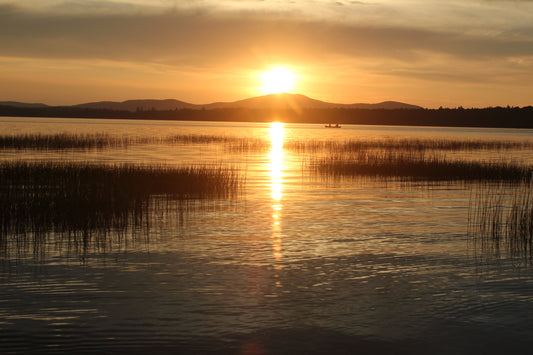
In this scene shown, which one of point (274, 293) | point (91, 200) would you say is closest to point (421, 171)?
point (91, 200)

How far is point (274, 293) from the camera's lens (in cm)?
805

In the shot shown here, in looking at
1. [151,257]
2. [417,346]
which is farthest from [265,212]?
[417,346]

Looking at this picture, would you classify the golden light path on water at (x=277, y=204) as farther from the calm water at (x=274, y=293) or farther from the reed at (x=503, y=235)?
the reed at (x=503, y=235)

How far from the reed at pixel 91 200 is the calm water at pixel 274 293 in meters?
1.05

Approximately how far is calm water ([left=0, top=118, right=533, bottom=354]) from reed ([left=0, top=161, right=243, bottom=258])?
41.2 inches

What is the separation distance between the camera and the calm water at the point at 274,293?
6.38 metres

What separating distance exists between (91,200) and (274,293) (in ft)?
23.9

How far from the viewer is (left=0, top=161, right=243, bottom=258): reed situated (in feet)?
38.0

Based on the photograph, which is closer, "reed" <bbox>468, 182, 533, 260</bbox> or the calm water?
the calm water

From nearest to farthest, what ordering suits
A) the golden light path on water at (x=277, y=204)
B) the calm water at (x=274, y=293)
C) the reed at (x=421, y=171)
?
the calm water at (x=274, y=293), the golden light path on water at (x=277, y=204), the reed at (x=421, y=171)

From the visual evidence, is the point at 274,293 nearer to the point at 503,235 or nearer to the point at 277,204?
the point at 503,235

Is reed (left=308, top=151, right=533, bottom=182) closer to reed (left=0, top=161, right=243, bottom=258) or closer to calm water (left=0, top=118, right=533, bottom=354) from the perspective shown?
reed (left=0, top=161, right=243, bottom=258)

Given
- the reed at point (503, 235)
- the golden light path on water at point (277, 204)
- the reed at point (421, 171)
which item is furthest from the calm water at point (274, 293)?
the reed at point (421, 171)

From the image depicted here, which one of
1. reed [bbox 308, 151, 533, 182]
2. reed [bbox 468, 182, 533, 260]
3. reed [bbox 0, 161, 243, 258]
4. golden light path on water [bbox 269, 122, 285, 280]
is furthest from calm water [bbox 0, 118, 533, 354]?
reed [bbox 308, 151, 533, 182]
